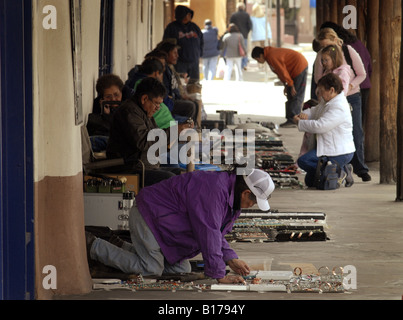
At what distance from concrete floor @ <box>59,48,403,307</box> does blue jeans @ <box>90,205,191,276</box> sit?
311 mm

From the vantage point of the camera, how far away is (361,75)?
1121cm

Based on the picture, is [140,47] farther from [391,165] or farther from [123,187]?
[123,187]

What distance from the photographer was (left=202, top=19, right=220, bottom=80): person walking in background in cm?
2553

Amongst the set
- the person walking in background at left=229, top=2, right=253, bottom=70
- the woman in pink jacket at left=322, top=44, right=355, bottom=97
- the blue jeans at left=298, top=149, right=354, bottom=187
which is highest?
the person walking in background at left=229, top=2, right=253, bottom=70

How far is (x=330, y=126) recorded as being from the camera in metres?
10.2

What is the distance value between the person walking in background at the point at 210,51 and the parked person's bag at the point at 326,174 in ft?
49.5

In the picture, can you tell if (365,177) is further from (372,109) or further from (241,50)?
(241,50)

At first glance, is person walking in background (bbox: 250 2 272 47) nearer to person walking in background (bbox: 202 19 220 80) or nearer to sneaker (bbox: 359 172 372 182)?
person walking in background (bbox: 202 19 220 80)

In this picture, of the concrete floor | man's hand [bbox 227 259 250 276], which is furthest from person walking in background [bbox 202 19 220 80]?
man's hand [bbox 227 259 250 276]

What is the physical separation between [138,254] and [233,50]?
64.9ft

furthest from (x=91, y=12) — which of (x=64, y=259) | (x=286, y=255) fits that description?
(x=64, y=259)

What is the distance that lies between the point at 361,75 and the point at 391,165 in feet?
3.71

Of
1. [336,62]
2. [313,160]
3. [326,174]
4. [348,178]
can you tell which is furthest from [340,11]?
[326,174]
